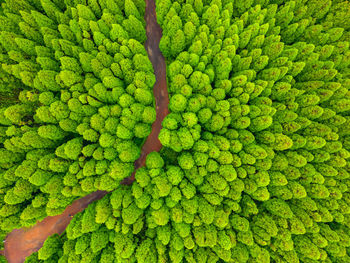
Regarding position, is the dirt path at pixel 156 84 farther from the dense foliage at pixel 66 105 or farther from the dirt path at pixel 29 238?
the dirt path at pixel 29 238

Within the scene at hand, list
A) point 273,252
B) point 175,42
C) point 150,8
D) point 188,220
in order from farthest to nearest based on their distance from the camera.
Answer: point 150,8, point 175,42, point 273,252, point 188,220

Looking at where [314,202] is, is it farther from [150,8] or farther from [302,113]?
[150,8]

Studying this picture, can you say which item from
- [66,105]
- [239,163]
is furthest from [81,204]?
[239,163]

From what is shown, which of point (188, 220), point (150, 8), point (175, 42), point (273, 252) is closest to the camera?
point (188, 220)

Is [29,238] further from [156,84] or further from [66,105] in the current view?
[156,84]

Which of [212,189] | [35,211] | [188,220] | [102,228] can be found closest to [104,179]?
[102,228]

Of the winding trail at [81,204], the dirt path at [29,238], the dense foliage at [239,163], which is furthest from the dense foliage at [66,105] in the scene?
the dirt path at [29,238]

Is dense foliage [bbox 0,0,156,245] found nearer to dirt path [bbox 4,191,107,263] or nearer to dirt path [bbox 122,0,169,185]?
dirt path [bbox 122,0,169,185]
